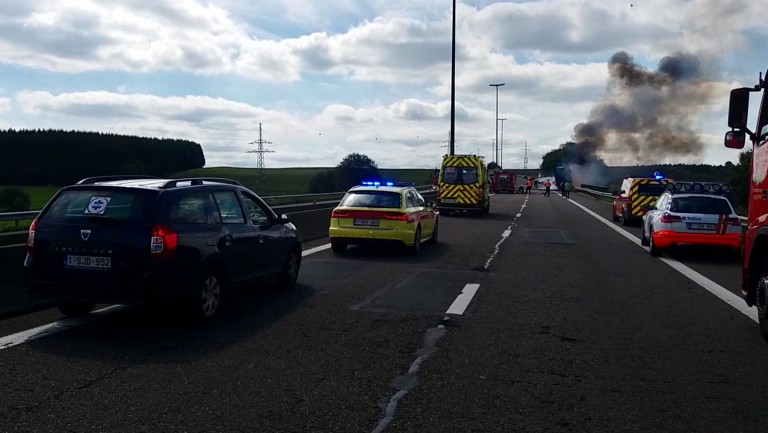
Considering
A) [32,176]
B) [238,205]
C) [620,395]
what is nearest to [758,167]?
[620,395]

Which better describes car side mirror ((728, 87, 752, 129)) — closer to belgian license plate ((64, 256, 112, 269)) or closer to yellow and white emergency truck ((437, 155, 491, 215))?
belgian license plate ((64, 256, 112, 269))

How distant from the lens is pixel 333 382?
6.16 metres

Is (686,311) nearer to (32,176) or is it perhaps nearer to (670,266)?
(670,266)

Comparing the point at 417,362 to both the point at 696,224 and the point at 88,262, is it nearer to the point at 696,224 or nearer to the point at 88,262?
the point at 88,262

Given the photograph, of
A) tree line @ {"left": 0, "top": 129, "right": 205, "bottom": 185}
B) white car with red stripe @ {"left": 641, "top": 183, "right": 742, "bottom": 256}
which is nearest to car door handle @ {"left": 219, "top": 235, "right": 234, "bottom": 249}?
white car with red stripe @ {"left": 641, "top": 183, "right": 742, "bottom": 256}

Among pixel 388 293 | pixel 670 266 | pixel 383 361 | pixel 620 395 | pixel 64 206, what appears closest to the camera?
pixel 620 395

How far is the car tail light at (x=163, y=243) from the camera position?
786cm

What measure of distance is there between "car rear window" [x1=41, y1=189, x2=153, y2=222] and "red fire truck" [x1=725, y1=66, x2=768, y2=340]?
613cm

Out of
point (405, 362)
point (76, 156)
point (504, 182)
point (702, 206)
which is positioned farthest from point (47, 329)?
point (504, 182)

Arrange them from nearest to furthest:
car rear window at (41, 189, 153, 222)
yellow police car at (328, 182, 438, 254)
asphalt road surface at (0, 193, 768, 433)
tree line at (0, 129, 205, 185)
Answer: asphalt road surface at (0, 193, 768, 433)
car rear window at (41, 189, 153, 222)
yellow police car at (328, 182, 438, 254)
tree line at (0, 129, 205, 185)

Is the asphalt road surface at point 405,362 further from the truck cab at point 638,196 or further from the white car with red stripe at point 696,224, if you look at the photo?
the truck cab at point 638,196

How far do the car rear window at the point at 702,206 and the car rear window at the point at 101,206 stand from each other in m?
12.5

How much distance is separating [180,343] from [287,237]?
3780 millimetres

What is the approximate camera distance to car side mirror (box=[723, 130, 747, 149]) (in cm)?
873
